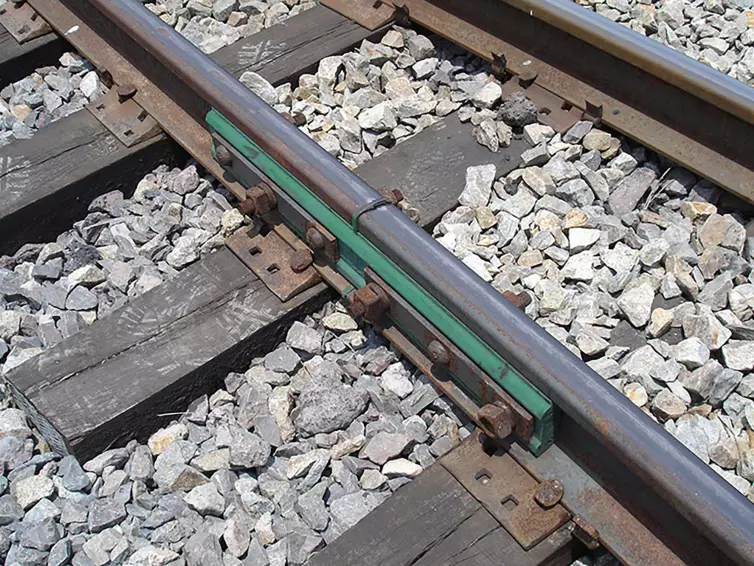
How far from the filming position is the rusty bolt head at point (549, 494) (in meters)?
2.61

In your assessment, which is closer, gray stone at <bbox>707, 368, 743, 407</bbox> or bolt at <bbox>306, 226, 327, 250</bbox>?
gray stone at <bbox>707, 368, 743, 407</bbox>

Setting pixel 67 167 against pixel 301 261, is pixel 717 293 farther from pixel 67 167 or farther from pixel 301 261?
pixel 67 167

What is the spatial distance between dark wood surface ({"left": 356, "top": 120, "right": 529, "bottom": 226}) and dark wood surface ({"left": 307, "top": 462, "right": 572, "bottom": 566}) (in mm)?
1191

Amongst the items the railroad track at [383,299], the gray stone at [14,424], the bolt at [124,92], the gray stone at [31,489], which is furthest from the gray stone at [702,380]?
the bolt at [124,92]

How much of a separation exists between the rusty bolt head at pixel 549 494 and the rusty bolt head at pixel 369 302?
75 cm

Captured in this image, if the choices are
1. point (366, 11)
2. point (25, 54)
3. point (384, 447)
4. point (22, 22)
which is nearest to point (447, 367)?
point (384, 447)

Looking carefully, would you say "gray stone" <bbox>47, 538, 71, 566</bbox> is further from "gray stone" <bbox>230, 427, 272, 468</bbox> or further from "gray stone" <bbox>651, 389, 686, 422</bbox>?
"gray stone" <bbox>651, 389, 686, 422</bbox>

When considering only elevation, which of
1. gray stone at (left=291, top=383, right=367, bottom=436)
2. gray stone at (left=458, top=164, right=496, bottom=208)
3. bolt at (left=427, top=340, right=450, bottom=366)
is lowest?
gray stone at (left=291, top=383, right=367, bottom=436)

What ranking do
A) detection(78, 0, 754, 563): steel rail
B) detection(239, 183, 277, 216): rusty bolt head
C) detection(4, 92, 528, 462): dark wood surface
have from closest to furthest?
detection(78, 0, 754, 563): steel rail, detection(4, 92, 528, 462): dark wood surface, detection(239, 183, 277, 216): rusty bolt head

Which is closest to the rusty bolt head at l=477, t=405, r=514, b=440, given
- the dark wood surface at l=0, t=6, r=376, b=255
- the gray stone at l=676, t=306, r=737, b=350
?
the gray stone at l=676, t=306, r=737, b=350

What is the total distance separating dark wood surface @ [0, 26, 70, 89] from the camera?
462 centimetres

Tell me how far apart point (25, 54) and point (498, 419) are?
10.1 feet

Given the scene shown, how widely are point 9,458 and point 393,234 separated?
133 centimetres

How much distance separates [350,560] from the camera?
260cm
